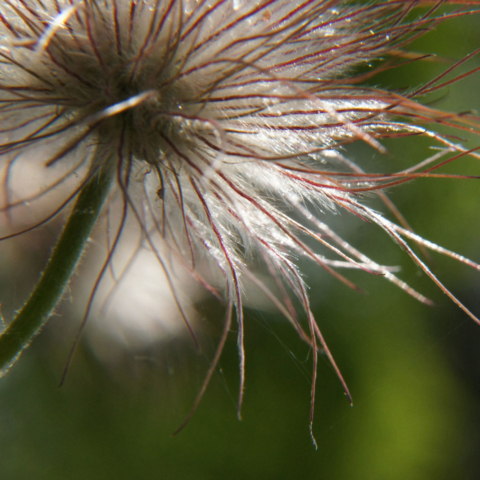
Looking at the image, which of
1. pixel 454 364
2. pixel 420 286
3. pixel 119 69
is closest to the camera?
pixel 119 69

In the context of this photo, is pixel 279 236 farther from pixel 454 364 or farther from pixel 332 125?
pixel 454 364

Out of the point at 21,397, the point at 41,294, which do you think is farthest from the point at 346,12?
the point at 21,397

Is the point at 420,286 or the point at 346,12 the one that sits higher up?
the point at 346,12

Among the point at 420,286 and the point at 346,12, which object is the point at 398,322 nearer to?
the point at 420,286

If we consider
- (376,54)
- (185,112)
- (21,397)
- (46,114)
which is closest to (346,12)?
(376,54)

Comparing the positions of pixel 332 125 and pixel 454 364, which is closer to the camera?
pixel 332 125

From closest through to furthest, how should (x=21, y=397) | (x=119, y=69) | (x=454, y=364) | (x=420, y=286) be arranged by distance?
(x=119, y=69)
(x=21, y=397)
(x=420, y=286)
(x=454, y=364)

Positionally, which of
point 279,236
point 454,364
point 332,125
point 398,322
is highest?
Answer: point 332,125
